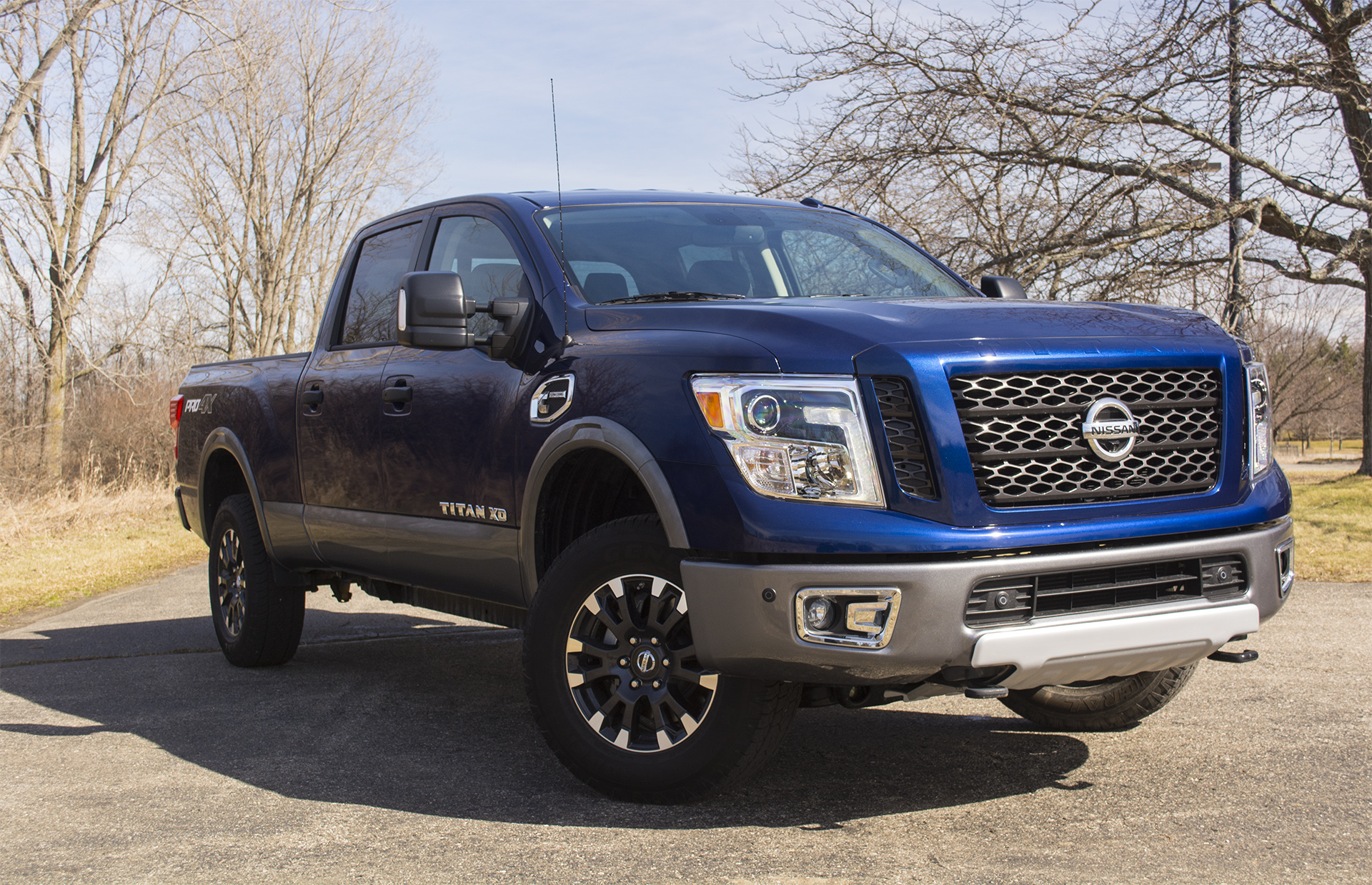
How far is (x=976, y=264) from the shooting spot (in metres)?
14.9

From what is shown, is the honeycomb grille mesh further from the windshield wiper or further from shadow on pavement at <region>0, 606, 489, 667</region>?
shadow on pavement at <region>0, 606, 489, 667</region>

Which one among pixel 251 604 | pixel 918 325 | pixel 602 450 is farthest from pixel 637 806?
pixel 251 604

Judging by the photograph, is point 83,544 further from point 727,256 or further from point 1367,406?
point 1367,406

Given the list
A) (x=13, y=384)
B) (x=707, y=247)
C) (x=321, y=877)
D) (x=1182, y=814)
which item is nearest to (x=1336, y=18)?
(x=707, y=247)

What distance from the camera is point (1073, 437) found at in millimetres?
3631

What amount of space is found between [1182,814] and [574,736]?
6.10 feet

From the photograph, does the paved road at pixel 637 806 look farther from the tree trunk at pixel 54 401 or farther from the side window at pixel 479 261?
the tree trunk at pixel 54 401

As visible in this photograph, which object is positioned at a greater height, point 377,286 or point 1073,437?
point 377,286

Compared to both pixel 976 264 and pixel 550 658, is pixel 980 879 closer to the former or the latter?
pixel 550 658

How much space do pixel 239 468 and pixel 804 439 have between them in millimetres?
4474

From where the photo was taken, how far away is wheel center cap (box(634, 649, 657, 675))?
3865 mm

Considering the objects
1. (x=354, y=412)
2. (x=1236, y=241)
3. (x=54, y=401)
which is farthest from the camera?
(x=54, y=401)

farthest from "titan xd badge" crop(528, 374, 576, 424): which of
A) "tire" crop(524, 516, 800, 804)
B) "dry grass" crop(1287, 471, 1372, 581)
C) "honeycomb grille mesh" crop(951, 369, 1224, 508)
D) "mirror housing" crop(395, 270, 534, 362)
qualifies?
"dry grass" crop(1287, 471, 1372, 581)

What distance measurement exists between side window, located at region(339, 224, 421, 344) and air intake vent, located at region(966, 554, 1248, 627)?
3.18m
